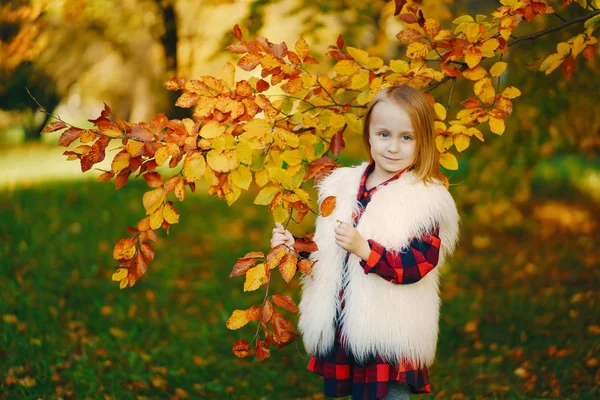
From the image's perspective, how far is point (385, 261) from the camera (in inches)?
75.3

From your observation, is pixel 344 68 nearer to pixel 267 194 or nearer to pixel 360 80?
pixel 360 80

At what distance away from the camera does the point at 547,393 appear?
3146 millimetres

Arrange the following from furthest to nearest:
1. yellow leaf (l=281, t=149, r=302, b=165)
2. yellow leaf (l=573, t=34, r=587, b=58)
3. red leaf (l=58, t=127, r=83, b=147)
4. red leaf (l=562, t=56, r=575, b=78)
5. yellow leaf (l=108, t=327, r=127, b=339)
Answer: yellow leaf (l=108, t=327, r=127, b=339)
red leaf (l=562, t=56, r=575, b=78)
yellow leaf (l=573, t=34, r=587, b=58)
yellow leaf (l=281, t=149, r=302, b=165)
red leaf (l=58, t=127, r=83, b=147)

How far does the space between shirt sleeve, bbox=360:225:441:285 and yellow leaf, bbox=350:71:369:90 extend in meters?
0.61

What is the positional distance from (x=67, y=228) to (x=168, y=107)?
110 inches

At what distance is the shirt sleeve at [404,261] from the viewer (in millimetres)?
1903

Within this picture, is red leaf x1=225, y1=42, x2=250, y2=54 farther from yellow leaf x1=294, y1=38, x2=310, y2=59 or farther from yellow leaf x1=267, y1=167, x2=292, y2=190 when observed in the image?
yellow leaf x1=267, y1=167, x2=292, y2=190

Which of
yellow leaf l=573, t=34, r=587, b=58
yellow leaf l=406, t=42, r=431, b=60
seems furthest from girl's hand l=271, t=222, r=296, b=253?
yellow leaf l=573, t=34, r=587, b=58

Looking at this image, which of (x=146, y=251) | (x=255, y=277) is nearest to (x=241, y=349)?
(x=255, y=277)

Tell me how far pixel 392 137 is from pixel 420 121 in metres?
0.11

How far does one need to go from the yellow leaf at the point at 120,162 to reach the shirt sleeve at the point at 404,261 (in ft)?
2.73

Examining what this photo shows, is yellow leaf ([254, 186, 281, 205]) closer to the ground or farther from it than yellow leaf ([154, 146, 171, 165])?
closer to the ground

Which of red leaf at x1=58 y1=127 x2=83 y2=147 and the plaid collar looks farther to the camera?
the plaid collar

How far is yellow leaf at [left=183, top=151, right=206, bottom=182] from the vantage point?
1.86 m
